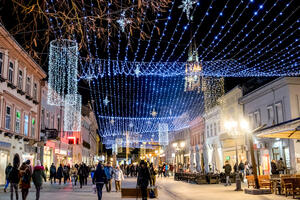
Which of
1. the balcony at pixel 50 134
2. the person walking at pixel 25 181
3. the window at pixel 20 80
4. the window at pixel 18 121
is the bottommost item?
the person walking at pixel 25 181

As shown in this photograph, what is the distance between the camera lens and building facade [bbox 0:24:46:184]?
75.7 ft

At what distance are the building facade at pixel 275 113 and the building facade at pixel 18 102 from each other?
57.3 feet

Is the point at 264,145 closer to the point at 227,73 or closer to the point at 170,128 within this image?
the point at 227,73

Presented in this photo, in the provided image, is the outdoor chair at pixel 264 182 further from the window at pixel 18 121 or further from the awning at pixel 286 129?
the window at pixel 18 121

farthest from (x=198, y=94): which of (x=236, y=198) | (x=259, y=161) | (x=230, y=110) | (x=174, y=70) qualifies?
(x=236, y=198)

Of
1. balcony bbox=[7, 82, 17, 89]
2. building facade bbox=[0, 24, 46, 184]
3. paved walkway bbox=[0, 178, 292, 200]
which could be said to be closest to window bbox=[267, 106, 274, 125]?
paved walkway bbox=[0, 178, 292, 200]

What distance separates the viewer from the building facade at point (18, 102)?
75.7 feet

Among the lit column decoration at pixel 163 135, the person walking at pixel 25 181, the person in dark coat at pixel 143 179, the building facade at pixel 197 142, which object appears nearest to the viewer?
the person in dark coat at pixel 143 179

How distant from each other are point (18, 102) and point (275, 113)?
775 inches

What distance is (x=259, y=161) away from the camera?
2961 cm

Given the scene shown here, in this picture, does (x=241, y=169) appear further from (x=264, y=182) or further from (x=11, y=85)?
(x=11, y=85)

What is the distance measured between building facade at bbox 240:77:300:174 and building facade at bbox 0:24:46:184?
688 inches

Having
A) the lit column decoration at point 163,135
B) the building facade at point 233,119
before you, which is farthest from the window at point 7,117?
the lit column decoration at point 163,135

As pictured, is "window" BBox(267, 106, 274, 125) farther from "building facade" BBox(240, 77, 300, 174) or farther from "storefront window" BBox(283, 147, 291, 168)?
"storefront window" BBox(283, 147, 291, 168)
